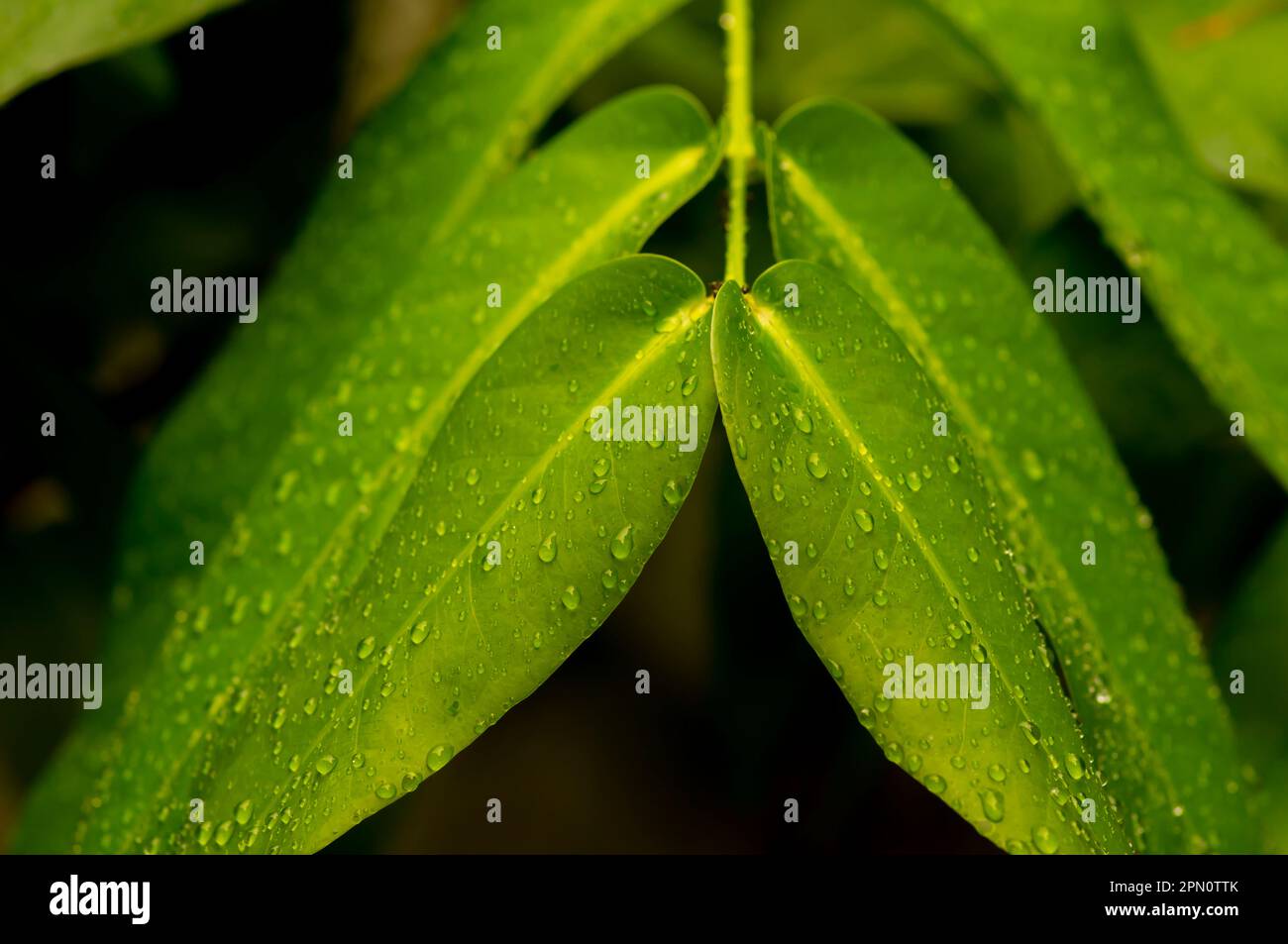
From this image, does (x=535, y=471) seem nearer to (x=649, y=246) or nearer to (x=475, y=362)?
(x=475, y=362)

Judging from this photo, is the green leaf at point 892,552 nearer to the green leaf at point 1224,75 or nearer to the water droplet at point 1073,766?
the water droplet at point 1073,766

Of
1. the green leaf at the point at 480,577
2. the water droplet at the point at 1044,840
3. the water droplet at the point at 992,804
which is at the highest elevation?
the green leaf at the point at 480,577

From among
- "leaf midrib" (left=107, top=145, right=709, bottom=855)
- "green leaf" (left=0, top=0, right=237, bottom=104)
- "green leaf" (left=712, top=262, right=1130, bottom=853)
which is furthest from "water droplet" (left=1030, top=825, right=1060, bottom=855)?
"green leaf" (left=0, top=0, right=237, bottom=104)

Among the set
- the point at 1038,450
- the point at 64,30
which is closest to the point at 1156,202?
the point at 1038,450

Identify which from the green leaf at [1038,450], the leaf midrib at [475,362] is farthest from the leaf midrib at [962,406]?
the leaf midrib at [475,362]
